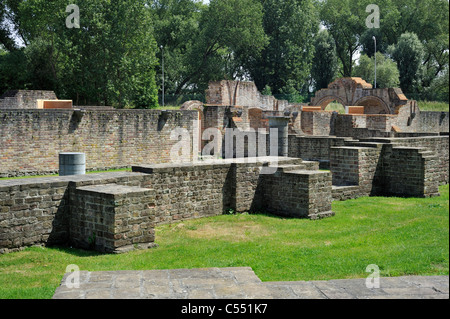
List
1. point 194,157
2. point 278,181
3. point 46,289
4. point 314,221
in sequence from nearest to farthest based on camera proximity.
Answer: point 46,289 < point 314,221 < point 278,181 < point 194,157

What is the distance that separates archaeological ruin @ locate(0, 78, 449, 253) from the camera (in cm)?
799

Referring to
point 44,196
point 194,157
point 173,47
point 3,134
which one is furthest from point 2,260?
point 173,47

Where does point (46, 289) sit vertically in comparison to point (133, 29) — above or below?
below

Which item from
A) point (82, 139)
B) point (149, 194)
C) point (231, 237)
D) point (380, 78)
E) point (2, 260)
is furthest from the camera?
point (380, 78)

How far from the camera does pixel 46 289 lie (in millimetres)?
5816

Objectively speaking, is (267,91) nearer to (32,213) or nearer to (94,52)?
(94,52)

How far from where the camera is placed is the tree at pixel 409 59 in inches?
1847

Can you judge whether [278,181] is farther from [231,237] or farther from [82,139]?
[82,139]

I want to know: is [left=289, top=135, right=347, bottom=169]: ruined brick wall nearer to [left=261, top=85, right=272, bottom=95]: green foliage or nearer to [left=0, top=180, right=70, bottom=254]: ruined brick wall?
[left=0, top=180, right=70, bottom=254]: ruined brick wall

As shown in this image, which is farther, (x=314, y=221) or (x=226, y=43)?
(x=226, y=43)

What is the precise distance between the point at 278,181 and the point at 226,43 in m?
35.9

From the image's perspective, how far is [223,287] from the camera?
4340mm

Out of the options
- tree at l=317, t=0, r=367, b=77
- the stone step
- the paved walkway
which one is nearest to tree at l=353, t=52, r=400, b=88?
tree at l=317, t=0, r=367, b=77

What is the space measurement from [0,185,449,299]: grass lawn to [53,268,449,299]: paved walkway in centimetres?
112
